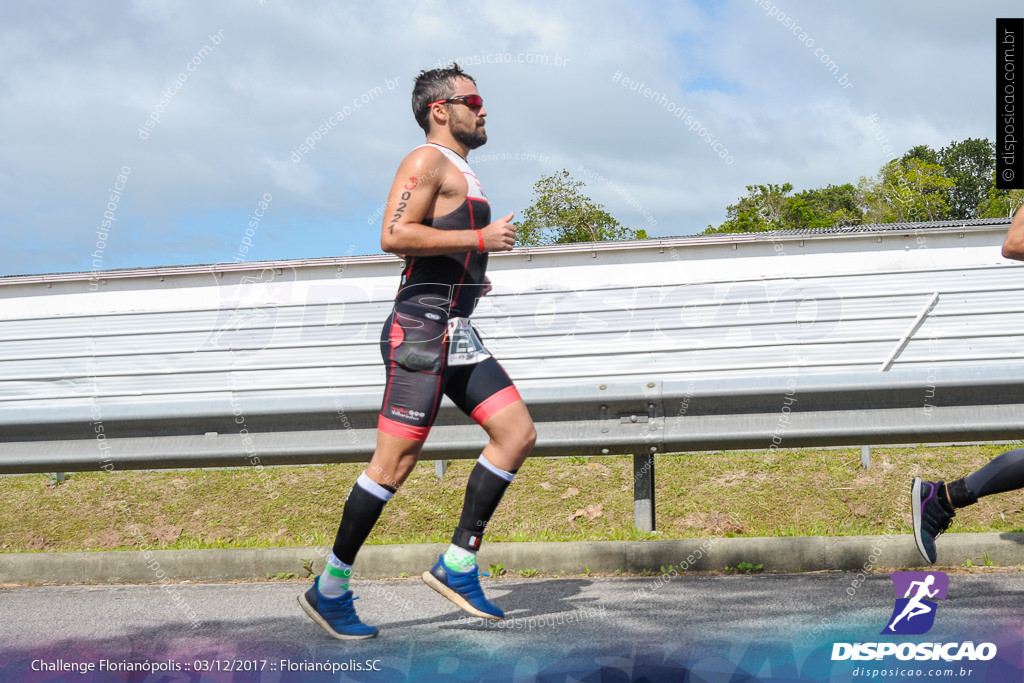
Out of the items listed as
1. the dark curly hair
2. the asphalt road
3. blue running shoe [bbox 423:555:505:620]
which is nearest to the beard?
the dark curly hair

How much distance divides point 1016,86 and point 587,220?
1948 cm

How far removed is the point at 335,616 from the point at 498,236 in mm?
1496

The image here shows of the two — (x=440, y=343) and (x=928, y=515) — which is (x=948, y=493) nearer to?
(x=928, y=515)

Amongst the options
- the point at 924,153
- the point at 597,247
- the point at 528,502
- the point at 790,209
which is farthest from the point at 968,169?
the point at 528,502

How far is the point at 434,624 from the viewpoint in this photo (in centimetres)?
335

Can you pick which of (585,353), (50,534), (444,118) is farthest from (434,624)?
(585,353)

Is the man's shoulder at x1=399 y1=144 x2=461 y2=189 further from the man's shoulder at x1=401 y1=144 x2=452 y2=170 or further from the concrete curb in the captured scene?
the concrete curb

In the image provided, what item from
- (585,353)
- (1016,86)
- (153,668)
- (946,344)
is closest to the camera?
(153,668)

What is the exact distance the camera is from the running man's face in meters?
3.37

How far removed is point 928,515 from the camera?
3559mm

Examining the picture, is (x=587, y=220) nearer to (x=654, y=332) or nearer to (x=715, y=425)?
(x=654, y=332)

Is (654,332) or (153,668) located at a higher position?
(654,332)

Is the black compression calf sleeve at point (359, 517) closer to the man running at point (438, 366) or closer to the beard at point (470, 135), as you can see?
the man running at point (438, 366)

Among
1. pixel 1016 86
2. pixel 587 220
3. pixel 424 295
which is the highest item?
pixel 587 220
